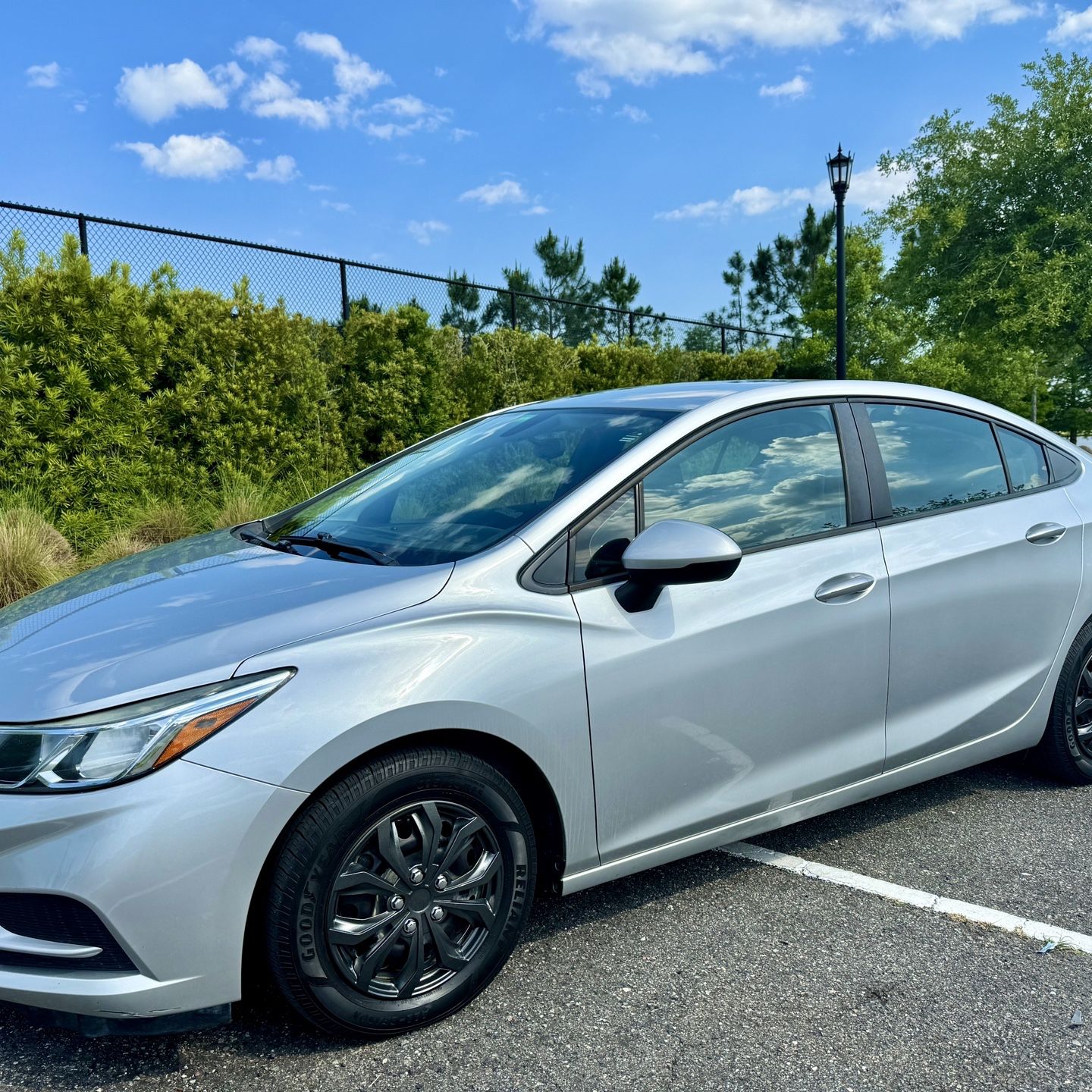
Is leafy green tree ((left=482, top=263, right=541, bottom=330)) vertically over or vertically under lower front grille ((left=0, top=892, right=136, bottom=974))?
over

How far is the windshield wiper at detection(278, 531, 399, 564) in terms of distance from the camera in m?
2.84

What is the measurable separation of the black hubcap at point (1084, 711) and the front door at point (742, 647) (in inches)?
45.7

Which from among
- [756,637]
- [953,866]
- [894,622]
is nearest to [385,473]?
[756,637]

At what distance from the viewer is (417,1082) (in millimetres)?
2322

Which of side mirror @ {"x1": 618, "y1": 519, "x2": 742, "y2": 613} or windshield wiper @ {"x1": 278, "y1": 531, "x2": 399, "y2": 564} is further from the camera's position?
windshield wiper @ {"x1": 278, "y1": 531, "x2": 399, "y2": 564}

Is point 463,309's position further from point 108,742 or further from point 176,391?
point 108,742

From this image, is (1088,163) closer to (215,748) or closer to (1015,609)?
(1015,609)

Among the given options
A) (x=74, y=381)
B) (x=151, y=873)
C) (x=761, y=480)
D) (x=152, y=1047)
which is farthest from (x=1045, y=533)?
(x=74, y=381)

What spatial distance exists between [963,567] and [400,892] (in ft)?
7.16

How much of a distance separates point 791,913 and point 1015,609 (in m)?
1.39

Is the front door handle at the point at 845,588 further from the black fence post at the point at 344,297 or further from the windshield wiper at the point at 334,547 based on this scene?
the black fence post at the point at 344,297

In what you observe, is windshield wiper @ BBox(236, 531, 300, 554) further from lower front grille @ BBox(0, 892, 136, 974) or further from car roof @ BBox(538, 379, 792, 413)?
lower front grille @ BBox(0, 892, 136, 974)

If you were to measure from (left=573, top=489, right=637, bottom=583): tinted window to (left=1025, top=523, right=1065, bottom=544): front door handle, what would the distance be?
1714 millimetres

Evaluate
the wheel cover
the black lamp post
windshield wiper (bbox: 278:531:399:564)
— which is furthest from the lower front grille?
the black lamp post
